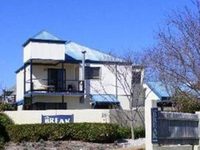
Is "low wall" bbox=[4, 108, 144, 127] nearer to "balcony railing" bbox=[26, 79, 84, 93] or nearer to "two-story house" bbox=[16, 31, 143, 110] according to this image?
"two-story house" bbox=[16, 31, 143, 110]

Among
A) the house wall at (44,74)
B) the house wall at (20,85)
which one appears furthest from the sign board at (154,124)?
the house wall at (20,85)

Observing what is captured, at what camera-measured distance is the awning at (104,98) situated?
46.8 m

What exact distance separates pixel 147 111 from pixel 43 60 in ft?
105

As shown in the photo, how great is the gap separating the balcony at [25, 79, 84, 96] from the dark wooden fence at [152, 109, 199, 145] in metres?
29.4

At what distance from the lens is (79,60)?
48.2 metres

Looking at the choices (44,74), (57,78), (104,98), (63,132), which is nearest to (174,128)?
(63,132)

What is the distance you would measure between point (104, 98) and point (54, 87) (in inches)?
178

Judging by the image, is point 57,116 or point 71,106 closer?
point 57,116

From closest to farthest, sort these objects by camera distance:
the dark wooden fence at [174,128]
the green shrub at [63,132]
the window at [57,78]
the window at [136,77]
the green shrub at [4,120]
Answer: the dark wooden fence at [174,128]
the green shrub at [63,132]
the green shrub at [4,120]
the window at [136,77]
the window at [57,78]

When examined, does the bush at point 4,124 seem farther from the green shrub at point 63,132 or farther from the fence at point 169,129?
the fence at point 169,129

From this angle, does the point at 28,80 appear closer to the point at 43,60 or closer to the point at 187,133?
the point at 43,60

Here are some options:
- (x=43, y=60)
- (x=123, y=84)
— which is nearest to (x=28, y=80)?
(x=43, y=60)

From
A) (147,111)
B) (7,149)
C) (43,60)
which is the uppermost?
(43,60)

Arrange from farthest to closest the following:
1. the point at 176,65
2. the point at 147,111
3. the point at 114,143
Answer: the point at 114,143 < the point at 176,65 < the point at 147,111
